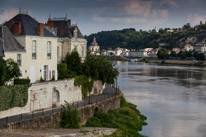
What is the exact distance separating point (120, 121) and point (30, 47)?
10.2 meters

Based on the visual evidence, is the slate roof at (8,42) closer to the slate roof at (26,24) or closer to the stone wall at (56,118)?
the slate roof at (26,24)

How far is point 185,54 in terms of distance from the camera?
179m

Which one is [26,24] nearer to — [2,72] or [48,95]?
[48,95]

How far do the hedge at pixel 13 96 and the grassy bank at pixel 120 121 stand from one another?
21.7 ft

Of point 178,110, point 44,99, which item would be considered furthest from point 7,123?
point 178,110

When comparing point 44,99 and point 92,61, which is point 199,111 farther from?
point 44,99

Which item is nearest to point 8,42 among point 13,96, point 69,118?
point 13,96

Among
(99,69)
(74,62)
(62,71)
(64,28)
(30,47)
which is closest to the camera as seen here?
(30,47)

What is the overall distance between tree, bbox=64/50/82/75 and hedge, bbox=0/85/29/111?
12.5 metres

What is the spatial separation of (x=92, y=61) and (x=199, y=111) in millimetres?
14237

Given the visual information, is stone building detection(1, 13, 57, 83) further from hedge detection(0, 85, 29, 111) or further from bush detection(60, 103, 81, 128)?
bush detection(60, 103, 81, 128)

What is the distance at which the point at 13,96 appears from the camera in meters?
22.2

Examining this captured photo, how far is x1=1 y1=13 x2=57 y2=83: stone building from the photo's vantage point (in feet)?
84.9

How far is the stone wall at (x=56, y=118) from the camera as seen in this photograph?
20370 mm
